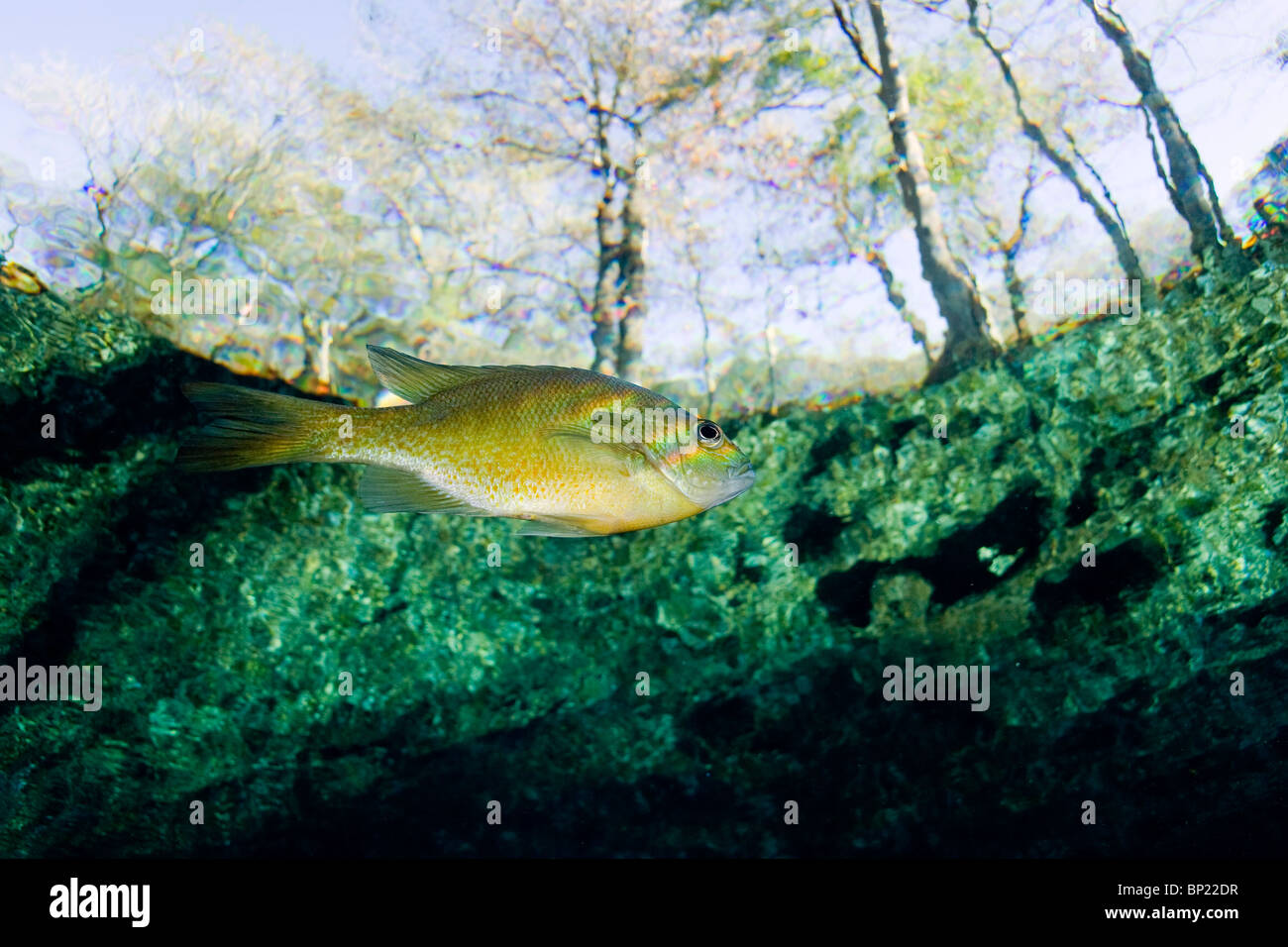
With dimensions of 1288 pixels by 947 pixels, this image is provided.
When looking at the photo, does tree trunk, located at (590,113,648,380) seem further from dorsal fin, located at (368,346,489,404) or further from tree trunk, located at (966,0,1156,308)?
tree trunk, located at (966,0,1156,308)

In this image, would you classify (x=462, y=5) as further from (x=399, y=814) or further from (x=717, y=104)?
(x=399, y=814)

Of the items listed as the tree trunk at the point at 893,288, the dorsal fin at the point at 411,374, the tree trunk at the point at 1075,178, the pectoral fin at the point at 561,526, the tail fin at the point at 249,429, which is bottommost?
the pectoral fin at the point at 561,526

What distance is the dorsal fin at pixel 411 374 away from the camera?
258 cm

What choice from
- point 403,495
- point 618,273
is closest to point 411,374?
point 403,495

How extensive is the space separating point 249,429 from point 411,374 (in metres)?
0.67

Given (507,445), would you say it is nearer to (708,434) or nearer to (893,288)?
(708,434)

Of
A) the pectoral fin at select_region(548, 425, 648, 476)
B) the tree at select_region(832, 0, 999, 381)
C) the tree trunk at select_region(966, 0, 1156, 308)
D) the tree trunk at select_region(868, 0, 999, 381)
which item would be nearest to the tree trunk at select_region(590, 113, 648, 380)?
the tree at select_region(832, 0, 999, 381)

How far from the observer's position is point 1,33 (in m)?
4.81

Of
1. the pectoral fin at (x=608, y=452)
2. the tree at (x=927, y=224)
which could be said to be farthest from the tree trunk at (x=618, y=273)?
the pectoral fin at (x=608, y=452)

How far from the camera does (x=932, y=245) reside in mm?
6559

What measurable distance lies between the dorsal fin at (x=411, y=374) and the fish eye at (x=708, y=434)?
3.27ft

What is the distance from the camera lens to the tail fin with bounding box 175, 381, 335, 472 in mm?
2459

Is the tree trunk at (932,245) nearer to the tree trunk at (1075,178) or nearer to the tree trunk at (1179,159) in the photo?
the tree trunk at (1075,178)
